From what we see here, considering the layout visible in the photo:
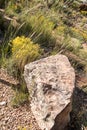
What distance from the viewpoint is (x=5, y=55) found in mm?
4211

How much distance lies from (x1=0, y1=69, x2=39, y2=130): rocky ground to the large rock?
0.09m

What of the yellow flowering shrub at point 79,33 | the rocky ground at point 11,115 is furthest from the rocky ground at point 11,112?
the yellow flowering shrub at point 79,33

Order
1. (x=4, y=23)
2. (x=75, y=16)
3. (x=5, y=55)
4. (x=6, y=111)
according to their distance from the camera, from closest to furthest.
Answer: (x=6, y=111)
(x=5, y=55)
(x=4, y=23)
(x=75, y=16)

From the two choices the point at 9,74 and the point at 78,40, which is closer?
the point at 9,74

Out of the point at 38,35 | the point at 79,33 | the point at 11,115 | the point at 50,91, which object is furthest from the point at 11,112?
the point at 79,33

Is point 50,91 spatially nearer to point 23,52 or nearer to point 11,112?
point 11,112

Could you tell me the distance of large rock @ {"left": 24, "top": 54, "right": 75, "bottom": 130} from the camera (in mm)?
3271

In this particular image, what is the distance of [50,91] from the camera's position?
3422 mm

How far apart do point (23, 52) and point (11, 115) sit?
878mm

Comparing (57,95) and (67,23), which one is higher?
(57,95)

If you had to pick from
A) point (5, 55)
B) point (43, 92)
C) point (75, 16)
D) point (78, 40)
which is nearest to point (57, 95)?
point (43, 92)

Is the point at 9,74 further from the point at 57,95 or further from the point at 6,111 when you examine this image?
the point at 57,95

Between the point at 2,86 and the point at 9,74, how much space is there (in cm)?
26

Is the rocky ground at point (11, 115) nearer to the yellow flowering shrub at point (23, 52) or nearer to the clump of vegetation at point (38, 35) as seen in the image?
the clump of vegetation at point (38, 35)
